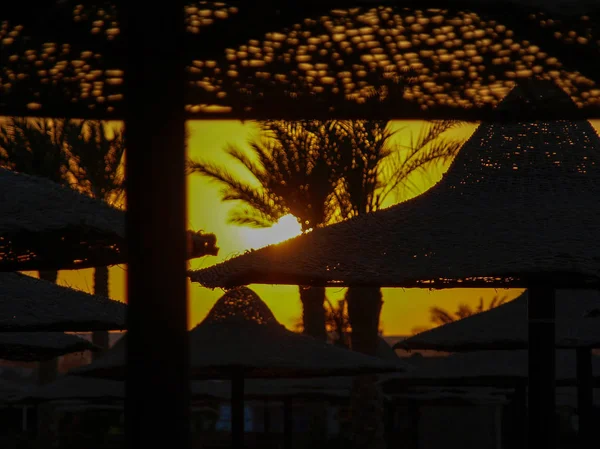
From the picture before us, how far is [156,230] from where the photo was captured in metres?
2.47

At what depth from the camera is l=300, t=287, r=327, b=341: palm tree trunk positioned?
2425cm

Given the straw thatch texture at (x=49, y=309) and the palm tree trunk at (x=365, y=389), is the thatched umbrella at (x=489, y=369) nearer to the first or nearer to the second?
the palm tree trunk at (x=365, y=389)

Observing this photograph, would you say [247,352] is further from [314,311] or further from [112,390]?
[314,311]

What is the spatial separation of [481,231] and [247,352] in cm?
618

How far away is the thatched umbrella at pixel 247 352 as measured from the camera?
13.3 m

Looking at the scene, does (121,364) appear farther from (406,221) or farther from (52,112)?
(52,112)

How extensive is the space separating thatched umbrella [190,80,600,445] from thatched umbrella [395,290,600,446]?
4514 mm

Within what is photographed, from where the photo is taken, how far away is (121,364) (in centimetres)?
1431

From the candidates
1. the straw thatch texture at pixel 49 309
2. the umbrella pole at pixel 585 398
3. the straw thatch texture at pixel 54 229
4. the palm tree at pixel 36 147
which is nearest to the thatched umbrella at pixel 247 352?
the umbrella pole at pixel 585 398

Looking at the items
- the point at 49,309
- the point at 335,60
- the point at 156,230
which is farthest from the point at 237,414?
the point at 156,230

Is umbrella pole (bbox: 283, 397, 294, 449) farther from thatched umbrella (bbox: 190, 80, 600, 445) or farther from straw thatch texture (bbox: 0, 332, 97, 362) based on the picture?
thatched umbrella (bbox: 190, 80, 600, 445)

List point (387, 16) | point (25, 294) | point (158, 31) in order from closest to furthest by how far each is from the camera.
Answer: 1. point (158, 31)
2. point (387, 16)
3. point (25, 294)

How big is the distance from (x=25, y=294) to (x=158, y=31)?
22.9 feet

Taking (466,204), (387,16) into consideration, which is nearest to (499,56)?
(387,16)
